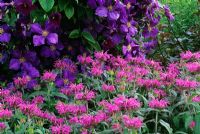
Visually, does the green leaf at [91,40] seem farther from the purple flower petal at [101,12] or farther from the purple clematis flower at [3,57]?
the purple clematis flower at [3,57]

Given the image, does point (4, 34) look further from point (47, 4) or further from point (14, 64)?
point (47, 4)

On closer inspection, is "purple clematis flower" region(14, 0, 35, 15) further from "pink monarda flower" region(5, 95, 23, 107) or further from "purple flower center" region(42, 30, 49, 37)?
"pink monarda flower" region(5, 95, 23, 107)

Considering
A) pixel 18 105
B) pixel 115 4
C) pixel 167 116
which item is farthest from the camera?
pixel 115 4

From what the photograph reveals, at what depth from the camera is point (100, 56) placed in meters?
2.40

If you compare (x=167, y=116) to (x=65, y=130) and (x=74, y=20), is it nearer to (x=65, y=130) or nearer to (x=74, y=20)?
(x=65, y=130)

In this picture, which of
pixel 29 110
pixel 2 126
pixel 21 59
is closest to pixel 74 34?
pixel 21 59

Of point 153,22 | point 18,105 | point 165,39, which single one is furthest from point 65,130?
point 165,39

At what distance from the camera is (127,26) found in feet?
9.38

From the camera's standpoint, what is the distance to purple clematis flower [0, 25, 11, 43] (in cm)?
263

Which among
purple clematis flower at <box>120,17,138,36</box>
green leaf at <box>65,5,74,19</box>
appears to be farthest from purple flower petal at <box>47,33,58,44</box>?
purple clematis flower at <box>120,17,138,36</box>

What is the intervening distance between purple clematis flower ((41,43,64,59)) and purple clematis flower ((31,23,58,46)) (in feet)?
0.29

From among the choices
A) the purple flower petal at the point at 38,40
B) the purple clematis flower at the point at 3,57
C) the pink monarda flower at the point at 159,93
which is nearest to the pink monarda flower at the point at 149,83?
the pink monarda flower at the point at 159,93

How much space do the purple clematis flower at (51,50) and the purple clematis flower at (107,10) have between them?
271 mm

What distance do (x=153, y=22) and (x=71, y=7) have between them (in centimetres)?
66
